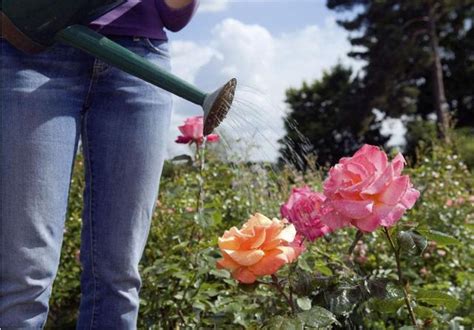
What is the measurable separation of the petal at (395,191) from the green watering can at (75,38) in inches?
12.9

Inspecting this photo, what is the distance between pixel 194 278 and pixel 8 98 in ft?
3.00

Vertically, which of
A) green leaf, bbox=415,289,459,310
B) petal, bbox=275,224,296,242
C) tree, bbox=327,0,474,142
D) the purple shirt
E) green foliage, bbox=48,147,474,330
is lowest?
green foliage, bbox=48,147,474,330

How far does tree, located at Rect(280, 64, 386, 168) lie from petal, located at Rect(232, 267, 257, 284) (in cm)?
1358

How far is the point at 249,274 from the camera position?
1.46 metres

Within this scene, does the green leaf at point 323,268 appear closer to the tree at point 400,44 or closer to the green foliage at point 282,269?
the green foliage at point 282,269

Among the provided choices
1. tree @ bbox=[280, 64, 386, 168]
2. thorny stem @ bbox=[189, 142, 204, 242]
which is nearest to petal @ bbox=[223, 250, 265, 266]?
thorny stem @ bbox=[189, 142, 204, 242]

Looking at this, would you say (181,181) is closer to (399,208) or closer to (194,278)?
(194,278)

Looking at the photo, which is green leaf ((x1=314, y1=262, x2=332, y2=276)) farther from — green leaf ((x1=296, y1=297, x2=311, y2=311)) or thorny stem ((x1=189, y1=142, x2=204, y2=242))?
thorny stem ((x1=189, y1=142, x2=204, y2=242))

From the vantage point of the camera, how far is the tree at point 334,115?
1842 cm

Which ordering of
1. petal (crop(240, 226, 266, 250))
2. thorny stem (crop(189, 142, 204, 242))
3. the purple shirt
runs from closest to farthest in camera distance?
petal (crop(240, 226, 266, 250)), the purple shirt, thorny stem (crop(189, 142, 204, 242))

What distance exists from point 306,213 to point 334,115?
62.0 ft

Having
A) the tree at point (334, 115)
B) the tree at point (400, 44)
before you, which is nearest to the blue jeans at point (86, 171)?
the tree at point (334, 115)

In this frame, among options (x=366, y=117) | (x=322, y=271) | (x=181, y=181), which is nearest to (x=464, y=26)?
(x=366, y=117)

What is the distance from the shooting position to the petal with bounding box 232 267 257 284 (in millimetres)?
1455
